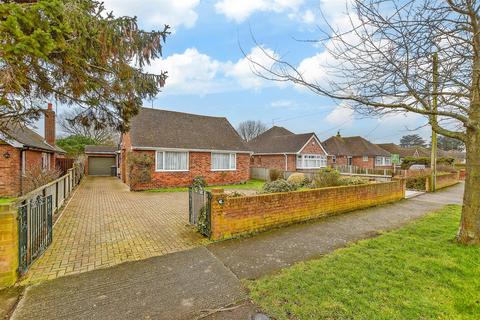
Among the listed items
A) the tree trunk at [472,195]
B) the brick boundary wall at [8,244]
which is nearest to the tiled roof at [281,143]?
the tree trunk at [472,195]

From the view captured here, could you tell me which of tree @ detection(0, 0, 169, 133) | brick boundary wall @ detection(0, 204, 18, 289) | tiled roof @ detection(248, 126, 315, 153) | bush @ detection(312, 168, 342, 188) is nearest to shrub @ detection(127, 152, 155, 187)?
tree @ detection(0, 0, 169, 133)

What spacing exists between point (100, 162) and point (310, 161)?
24.1 m

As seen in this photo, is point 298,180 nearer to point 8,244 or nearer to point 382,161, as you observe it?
point 8,244

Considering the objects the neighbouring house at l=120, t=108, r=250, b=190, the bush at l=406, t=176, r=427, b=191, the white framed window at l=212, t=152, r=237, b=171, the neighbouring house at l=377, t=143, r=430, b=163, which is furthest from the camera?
the neighbouring house at l=377, t=143, r=430, b=163

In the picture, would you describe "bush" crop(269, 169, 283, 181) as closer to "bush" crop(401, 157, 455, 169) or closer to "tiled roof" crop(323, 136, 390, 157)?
"tiled roof" crop(323, 136, 390, 157)

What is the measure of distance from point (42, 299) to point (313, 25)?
5.99m

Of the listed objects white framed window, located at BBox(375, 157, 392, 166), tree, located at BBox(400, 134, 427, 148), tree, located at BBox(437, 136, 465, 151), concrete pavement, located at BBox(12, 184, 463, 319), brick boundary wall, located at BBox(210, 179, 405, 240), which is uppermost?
tree, located at BBox(400, 134, 427, 148)

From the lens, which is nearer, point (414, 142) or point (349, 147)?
point (349, 147)

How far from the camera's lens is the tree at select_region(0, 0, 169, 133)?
3.33m

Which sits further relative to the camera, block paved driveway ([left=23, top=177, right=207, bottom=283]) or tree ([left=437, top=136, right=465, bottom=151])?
tree ([left=437, top=136, right=465, bottom=151])

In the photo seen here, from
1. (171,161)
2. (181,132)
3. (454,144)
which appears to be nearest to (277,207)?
(171,161)

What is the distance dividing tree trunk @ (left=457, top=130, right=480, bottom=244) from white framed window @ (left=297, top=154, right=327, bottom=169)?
2039 cm

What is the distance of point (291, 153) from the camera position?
996 inches

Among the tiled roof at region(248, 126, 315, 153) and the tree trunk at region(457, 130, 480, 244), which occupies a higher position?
the tiled roof at region(248, 126, 315, 153)
